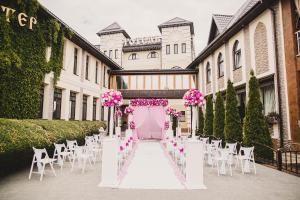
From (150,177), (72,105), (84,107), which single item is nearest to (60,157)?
(150,177)

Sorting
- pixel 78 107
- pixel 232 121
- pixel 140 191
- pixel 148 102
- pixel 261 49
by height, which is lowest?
pixel 140 191

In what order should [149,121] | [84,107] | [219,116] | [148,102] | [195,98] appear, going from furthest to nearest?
1. [149,121]
2. [148,102]
3. [84,107]
4. [219,116]
5. [195,98]

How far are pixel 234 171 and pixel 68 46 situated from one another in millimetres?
11517

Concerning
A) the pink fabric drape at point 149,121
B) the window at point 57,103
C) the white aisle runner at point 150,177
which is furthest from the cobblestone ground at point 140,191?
the pink fabric drape at point 149,121

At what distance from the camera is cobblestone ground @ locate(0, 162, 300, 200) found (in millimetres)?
4768

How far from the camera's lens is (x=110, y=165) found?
231 inches

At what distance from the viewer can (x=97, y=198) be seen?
4.66 metres

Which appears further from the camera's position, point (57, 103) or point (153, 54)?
point (153, 54)

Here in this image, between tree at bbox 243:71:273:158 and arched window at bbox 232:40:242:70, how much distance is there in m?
3.96

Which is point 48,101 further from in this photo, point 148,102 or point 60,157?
point 148,102

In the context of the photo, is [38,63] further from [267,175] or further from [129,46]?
[129,46]

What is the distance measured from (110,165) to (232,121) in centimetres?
754

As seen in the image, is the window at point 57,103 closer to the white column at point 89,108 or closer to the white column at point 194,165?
the white column at point 89,108

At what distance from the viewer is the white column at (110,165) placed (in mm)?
5723
